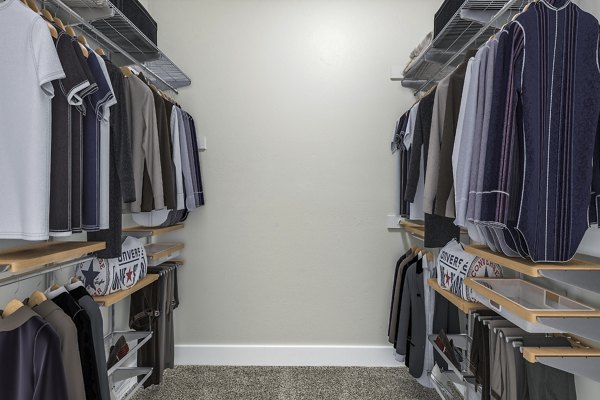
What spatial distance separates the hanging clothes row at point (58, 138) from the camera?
110 centimetres

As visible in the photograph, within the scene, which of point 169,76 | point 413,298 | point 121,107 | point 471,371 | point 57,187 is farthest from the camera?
point 169,76

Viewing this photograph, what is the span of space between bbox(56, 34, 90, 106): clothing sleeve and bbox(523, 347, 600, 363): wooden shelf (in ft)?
5.63

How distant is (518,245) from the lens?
1188mm

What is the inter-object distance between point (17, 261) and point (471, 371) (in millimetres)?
1887

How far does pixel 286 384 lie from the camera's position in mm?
2385

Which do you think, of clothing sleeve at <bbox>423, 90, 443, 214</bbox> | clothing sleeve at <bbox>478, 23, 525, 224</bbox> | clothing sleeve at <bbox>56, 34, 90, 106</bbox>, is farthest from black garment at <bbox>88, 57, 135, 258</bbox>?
clothing sleeve at <bbox>478, 23, 525, 224</bbox>

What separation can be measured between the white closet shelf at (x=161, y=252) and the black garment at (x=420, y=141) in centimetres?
153

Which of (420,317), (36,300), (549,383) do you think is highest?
(36,300)

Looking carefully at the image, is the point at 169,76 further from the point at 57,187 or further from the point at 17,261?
the point at 17,261

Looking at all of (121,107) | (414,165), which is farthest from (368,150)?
(121,107)

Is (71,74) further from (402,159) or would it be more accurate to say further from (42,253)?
(402,159)

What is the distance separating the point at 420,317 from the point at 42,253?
1.97 metres

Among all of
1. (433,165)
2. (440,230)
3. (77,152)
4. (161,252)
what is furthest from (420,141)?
(161,252)

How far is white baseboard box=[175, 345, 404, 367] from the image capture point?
268 cm
